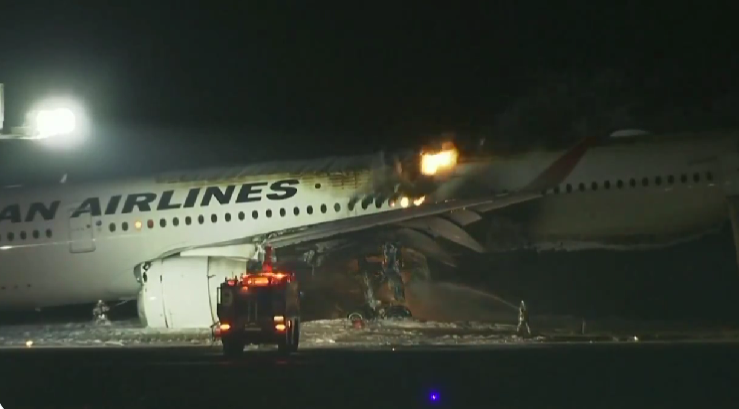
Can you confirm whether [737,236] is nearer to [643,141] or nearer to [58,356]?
[643,141]

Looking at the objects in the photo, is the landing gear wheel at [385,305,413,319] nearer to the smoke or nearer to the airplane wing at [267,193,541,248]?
the smoke

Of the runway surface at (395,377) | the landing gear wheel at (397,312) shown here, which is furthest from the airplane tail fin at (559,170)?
the runway surface at (395,377)

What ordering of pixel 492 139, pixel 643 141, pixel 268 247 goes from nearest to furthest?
pixel 268 247
pixel 643 141
pixel 492 139

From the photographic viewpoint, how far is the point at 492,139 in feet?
68.6

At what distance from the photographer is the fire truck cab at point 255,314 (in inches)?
587

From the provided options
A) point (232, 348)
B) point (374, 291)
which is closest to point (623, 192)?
point (374, 291)

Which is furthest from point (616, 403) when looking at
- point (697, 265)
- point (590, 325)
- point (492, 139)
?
point (492, 139)

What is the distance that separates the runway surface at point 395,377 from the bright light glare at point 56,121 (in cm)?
330

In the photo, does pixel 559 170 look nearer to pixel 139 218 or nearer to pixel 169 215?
pixel 169 215

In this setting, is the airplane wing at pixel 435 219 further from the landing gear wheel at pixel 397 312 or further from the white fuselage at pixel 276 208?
the landing gear wheel at pixel 397 312

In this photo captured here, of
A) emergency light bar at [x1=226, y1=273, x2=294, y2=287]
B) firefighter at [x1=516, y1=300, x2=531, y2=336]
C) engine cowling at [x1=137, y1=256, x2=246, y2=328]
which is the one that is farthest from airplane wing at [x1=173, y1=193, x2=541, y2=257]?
emergency light bar at [x1=226, y1=273, x2=294, y2=287]

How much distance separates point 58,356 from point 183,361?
2413 millimetres

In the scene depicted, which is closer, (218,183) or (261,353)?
(261,353)

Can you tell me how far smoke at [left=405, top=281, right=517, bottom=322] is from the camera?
60.9 feet
